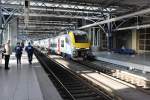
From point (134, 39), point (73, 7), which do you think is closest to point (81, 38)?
point (73, 7)


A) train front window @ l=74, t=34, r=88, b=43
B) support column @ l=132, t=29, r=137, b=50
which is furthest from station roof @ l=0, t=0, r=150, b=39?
support column @ l=132, t=29, r=137, b=50

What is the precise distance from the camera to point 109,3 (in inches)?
976

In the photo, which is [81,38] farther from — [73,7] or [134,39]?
[134,39]

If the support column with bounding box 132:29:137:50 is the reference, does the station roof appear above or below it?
above

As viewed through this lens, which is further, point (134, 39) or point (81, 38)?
point (134, 39)

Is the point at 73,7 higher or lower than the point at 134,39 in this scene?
higher

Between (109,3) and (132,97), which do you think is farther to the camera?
(109,3)

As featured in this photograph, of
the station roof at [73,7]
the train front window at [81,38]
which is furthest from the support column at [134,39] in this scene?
the train front window at [81,38]

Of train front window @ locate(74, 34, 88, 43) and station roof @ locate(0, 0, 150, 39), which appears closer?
station roof @ locate(0, 0, 150, 39)

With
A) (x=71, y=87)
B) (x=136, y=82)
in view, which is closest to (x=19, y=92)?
(x=71, y=87)

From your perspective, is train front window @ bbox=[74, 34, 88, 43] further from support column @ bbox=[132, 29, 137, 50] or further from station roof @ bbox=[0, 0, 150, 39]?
support column @ bbox=[132, 29, 137, 50]

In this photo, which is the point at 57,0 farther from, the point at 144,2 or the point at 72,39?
the point at 144,2

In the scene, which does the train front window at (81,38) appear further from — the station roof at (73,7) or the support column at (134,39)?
Answer: the support column at (134,39)

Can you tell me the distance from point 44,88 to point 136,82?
196 inches
